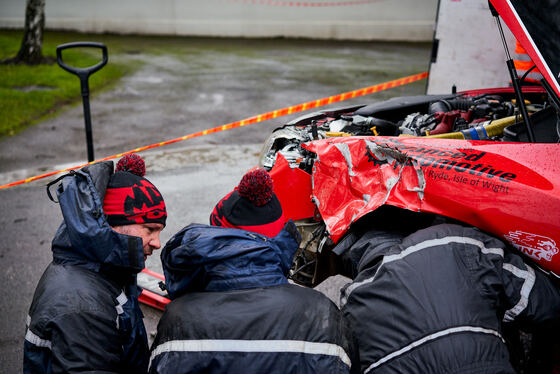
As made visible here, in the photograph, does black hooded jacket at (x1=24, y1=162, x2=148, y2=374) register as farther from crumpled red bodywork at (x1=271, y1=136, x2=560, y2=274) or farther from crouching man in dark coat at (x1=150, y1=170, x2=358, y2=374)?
crumpled red bodywork at (x1=271, y1=136, x2=560, y2=274)

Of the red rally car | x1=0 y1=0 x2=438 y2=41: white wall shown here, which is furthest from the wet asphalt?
the red rally car

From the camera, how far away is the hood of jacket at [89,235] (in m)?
1.93

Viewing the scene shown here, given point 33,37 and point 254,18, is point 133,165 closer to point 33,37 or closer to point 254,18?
point 33,37

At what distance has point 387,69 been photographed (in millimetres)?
12492

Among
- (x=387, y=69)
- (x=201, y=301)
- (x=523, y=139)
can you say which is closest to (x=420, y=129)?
(x=523, y=139)

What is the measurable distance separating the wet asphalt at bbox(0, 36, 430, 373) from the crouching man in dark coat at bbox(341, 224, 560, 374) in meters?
2.06

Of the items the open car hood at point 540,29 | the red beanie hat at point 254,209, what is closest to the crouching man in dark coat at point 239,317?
the red beanie hat at point 254,209

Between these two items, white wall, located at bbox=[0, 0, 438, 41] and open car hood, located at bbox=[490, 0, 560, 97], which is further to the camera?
white wall, located at bbox=[0, 0, 438, 41]

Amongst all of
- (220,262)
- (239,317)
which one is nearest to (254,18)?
(220,262)

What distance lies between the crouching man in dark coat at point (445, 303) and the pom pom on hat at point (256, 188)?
57 centimetres

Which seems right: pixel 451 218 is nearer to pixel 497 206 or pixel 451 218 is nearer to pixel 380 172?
pixel 497 206

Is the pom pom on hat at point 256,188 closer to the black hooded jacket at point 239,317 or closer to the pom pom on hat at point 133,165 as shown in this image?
the black hooded jacket at point 239,317

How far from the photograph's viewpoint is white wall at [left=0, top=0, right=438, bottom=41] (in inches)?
610

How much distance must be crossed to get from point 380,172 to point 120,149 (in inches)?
196
